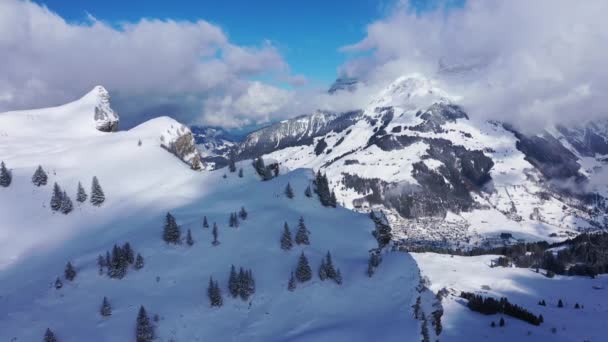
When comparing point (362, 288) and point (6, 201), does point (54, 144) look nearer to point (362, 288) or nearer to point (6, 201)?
point (6, 201)

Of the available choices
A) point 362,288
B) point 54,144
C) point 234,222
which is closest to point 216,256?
point 234,222

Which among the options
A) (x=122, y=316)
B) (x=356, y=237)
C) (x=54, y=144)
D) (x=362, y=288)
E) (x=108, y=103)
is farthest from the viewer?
(x=108, y=103)

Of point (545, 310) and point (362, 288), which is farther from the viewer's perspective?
point (545, 310)

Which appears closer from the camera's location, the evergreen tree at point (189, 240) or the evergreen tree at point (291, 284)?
the evergreen tree at point (291, 284)

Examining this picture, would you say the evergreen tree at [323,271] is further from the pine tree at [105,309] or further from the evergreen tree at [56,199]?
the evergreen tree at [56,199]

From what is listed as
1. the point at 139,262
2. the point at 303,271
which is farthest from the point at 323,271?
the point at 139,262

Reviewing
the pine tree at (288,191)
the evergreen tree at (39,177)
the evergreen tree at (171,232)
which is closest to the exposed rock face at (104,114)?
the evergreen tree at (39,177)
